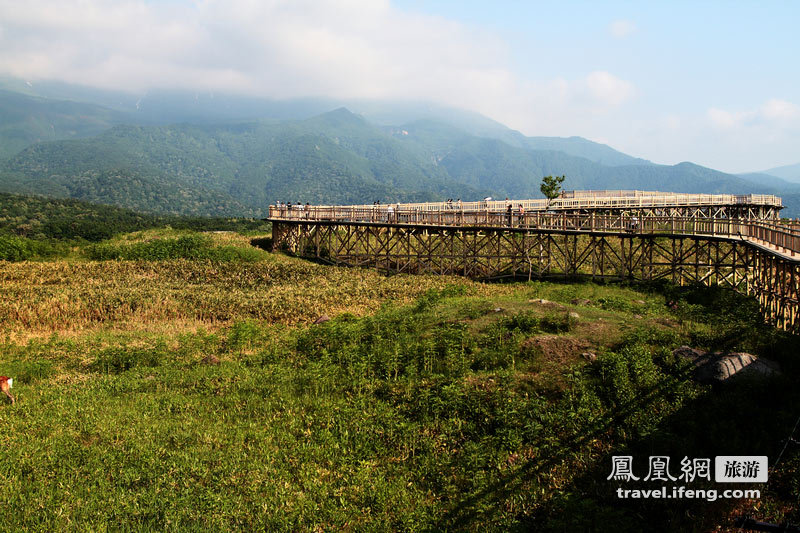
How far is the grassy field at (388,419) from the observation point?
1028 cm

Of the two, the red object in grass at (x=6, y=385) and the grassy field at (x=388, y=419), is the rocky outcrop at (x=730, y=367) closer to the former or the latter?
the grassy field at (x=388, y=419)

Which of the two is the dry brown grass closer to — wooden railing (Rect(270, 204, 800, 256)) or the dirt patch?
wooden railing (Rect(270, 204, 800, 256))

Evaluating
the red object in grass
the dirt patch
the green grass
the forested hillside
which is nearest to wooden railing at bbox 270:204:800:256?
the green grass

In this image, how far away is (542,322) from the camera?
1972cm

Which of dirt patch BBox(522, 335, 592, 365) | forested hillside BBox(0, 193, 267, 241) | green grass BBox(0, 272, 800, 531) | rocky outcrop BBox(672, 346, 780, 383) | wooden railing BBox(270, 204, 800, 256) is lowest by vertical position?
green grass BBox(0, 272, 800, 531)

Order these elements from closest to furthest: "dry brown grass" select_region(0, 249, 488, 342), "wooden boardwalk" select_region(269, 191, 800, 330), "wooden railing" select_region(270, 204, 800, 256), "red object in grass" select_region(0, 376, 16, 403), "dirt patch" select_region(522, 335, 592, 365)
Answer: "red object in grass" select_region(0, 376, 16, 403) < "dirt patch" select_region(522, 335, 592, 365) < "wooden railing" select_region(270, 204, 800, 256) < "wooden boardwalk" select_region(269, 191, 800, 330) < "dry brown grass" select_region(0, 249, 488, 342)

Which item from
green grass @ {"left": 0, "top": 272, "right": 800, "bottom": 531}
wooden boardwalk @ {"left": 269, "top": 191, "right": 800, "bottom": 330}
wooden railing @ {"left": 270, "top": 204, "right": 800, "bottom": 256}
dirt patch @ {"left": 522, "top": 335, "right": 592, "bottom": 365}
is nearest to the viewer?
green grass @ {"left": 0, "top": 272, "right": 800, "bottom": 531}

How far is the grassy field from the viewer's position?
33.7 ft

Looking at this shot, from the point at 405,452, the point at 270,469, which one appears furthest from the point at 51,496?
the point at 405,452

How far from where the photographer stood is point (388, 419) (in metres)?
13.8

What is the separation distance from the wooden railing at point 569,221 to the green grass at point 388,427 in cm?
622

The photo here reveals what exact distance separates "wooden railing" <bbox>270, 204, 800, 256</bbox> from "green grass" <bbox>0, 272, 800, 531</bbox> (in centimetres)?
622

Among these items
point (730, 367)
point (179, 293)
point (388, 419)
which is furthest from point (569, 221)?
point (388, 419)

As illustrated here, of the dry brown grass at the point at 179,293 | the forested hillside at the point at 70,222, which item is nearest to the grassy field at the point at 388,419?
the dry brown grass at the point at 179,293
